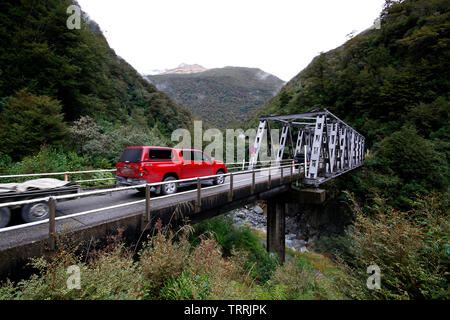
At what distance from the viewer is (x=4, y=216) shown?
12.5ft

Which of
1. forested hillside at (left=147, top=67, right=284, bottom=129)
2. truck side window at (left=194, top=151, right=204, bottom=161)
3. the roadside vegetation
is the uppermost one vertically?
forested hillside at (left=147, top=67, right=284, bottom=129)

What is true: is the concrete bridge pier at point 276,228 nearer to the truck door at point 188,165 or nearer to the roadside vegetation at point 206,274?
the truck door at point 188,165

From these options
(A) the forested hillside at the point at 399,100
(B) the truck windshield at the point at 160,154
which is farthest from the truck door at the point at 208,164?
(A) the forested hillside at the point at 399,100

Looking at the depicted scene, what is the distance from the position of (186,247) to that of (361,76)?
35959 mm

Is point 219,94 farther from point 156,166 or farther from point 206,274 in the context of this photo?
point 206,274

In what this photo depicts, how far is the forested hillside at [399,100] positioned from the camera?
16.0 meters

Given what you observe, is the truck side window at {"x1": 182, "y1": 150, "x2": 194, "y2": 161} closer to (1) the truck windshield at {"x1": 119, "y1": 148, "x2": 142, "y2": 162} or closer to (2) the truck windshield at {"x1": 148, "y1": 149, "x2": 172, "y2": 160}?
(2) the truck windshield at {"x1": 148, "y1": 149, "x2": 172, "y2": 160}

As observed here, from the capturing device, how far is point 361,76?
28969 millimetres

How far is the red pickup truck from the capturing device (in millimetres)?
6266

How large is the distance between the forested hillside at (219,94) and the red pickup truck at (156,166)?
3192 inches

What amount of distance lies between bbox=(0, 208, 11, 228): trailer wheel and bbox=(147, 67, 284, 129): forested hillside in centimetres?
8525

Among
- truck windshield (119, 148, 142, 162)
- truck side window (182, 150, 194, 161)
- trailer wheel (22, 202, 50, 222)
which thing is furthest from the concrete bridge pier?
trailer wheel (22, 202, 50, 222)
